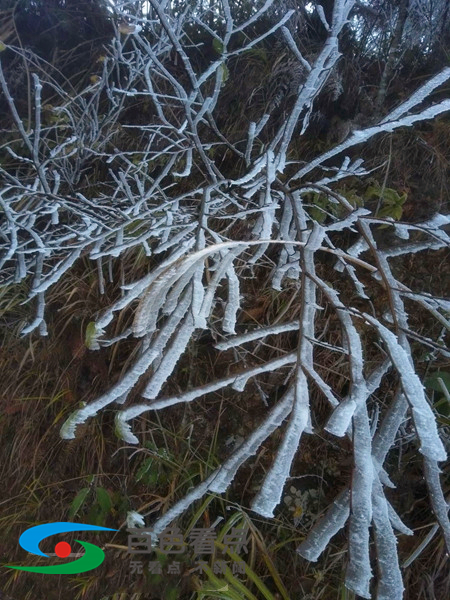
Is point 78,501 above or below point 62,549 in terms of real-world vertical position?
above

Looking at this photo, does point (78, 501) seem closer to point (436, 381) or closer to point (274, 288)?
point (274, 288)

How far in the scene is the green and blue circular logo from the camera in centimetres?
149

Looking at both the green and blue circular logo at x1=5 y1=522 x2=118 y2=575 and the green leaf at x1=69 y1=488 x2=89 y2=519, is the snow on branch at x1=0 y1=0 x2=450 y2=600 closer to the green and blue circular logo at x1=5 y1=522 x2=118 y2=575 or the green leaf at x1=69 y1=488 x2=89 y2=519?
the green leaf at x1=69 y1=488 x2=89 y2=519

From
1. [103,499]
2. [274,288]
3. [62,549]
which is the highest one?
[274,288]

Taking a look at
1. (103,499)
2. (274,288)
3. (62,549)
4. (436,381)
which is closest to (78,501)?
(103,499)

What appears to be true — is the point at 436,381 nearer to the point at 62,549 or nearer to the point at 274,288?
the point at 274,288

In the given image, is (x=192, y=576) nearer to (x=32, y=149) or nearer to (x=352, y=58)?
(x=32, y=149)

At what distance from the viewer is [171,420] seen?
157cm

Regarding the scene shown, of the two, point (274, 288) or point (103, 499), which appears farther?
point (103, 499)

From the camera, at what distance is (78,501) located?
4.74 ft

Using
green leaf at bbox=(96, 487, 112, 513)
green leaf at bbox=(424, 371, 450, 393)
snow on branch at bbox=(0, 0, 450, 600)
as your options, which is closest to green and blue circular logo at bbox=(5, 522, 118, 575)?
green leaf at bbox=(96, 487, 112, 513)

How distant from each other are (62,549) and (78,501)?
0.19 meters

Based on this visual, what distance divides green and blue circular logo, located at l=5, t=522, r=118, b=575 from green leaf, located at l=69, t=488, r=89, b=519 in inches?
2.7

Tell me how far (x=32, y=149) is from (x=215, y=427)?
0.85 meters
